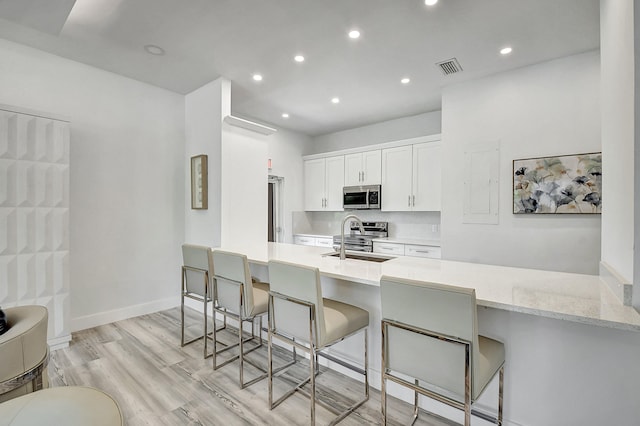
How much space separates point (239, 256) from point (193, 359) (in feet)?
3.95

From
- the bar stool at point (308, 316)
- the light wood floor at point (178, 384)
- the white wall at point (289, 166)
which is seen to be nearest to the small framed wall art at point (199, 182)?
the light wood floor at point (178, 384)

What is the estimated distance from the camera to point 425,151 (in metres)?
4.61

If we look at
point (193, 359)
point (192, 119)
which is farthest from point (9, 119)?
point (193, 359)

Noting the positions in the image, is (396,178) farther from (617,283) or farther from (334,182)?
(617,283)

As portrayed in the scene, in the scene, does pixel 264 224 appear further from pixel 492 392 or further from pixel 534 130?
pixel 534 130

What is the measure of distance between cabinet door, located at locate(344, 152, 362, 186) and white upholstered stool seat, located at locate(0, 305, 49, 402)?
14.7 feet

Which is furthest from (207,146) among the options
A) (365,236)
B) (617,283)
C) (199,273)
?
(617,283)

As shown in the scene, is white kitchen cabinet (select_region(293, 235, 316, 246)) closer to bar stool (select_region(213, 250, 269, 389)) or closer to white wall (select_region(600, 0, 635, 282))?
bar stool (select_region(213, 250, 269, 389))

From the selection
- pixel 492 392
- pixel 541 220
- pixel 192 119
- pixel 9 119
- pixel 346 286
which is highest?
pixel 192 119

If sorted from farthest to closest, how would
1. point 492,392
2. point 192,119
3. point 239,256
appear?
point 192,119, point 239,256, point 492,392

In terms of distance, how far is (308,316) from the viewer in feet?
5.93

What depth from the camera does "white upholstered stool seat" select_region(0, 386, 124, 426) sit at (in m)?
1.01

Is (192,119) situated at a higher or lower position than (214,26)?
lower

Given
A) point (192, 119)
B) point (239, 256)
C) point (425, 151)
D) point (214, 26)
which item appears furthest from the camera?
point (425, 151)
